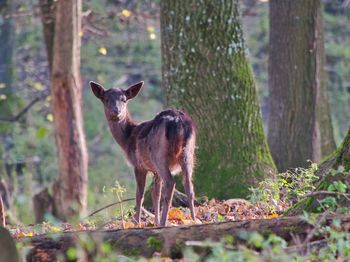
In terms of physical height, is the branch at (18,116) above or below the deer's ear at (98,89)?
below

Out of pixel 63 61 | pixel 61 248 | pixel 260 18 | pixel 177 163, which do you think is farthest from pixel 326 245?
pixel 260 18

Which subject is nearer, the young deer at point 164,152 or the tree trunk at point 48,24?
the young deer at point 164,152

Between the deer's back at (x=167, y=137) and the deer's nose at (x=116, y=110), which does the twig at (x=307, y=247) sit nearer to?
the deer's back at (x=167, y=137)

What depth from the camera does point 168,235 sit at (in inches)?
314

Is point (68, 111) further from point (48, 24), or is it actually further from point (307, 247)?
point (307, 247)

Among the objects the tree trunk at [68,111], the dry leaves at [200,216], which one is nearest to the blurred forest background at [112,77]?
the tree trunk at [68,111]

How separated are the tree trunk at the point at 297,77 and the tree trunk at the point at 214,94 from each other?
3.58 meters

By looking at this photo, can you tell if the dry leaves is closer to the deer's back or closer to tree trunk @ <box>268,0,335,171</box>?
the deer's back

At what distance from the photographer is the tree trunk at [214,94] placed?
1338 centimetres

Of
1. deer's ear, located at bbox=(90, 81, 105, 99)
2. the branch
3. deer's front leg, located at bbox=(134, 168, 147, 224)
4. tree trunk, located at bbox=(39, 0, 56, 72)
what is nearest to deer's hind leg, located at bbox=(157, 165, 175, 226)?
deer's front leg, located at bbox=(134, 168, 147, 224)

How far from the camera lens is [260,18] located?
30.8 metres

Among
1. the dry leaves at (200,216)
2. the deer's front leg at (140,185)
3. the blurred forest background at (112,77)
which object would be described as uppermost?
the deer's front leg at (140,185)

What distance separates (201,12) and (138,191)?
308 cm

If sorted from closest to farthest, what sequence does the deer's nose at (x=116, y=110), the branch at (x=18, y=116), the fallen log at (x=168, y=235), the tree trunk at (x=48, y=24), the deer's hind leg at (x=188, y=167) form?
the fallen log at (x=168, y=235) < the deer's hind leg at (x=188, y=167) < the deer's nose at (x=116, y=110) < the tree trunk at (x=48, y=24) < the branch at (x=18, y=116)
